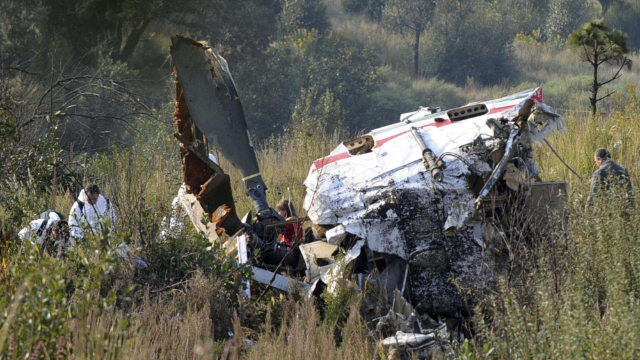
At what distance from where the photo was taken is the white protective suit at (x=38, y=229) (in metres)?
6.65

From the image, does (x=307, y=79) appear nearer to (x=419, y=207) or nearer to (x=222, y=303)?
(x=419, y=207)

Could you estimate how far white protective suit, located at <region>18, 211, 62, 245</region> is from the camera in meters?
6.65

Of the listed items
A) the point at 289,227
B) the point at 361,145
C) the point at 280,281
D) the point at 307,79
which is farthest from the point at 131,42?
the point at 280,281

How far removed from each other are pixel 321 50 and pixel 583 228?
24917 mm

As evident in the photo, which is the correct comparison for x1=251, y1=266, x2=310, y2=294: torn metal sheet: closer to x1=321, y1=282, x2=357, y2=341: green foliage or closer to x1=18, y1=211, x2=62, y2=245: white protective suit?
x1=321, y1=282, x2=357, y2=341: green foliage

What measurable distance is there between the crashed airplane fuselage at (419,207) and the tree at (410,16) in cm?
2837

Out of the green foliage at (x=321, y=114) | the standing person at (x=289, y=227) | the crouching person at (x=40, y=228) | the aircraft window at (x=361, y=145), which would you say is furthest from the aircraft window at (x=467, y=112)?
the green foliage at (x=321, y=114)

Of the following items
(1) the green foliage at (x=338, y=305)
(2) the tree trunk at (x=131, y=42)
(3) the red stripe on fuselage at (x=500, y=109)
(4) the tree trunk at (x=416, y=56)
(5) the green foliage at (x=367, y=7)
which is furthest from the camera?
(5) the green foliage at (x=367, y=7)

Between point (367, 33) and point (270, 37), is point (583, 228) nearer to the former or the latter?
point (270, 37)

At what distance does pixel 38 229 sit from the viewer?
7.21 metres

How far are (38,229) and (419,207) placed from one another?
3.57 metres

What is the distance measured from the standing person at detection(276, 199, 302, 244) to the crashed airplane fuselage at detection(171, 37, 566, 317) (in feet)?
0.71

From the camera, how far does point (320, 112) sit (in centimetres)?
2277

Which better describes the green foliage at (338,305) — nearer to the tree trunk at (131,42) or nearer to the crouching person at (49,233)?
the crouching person at (49,233)
